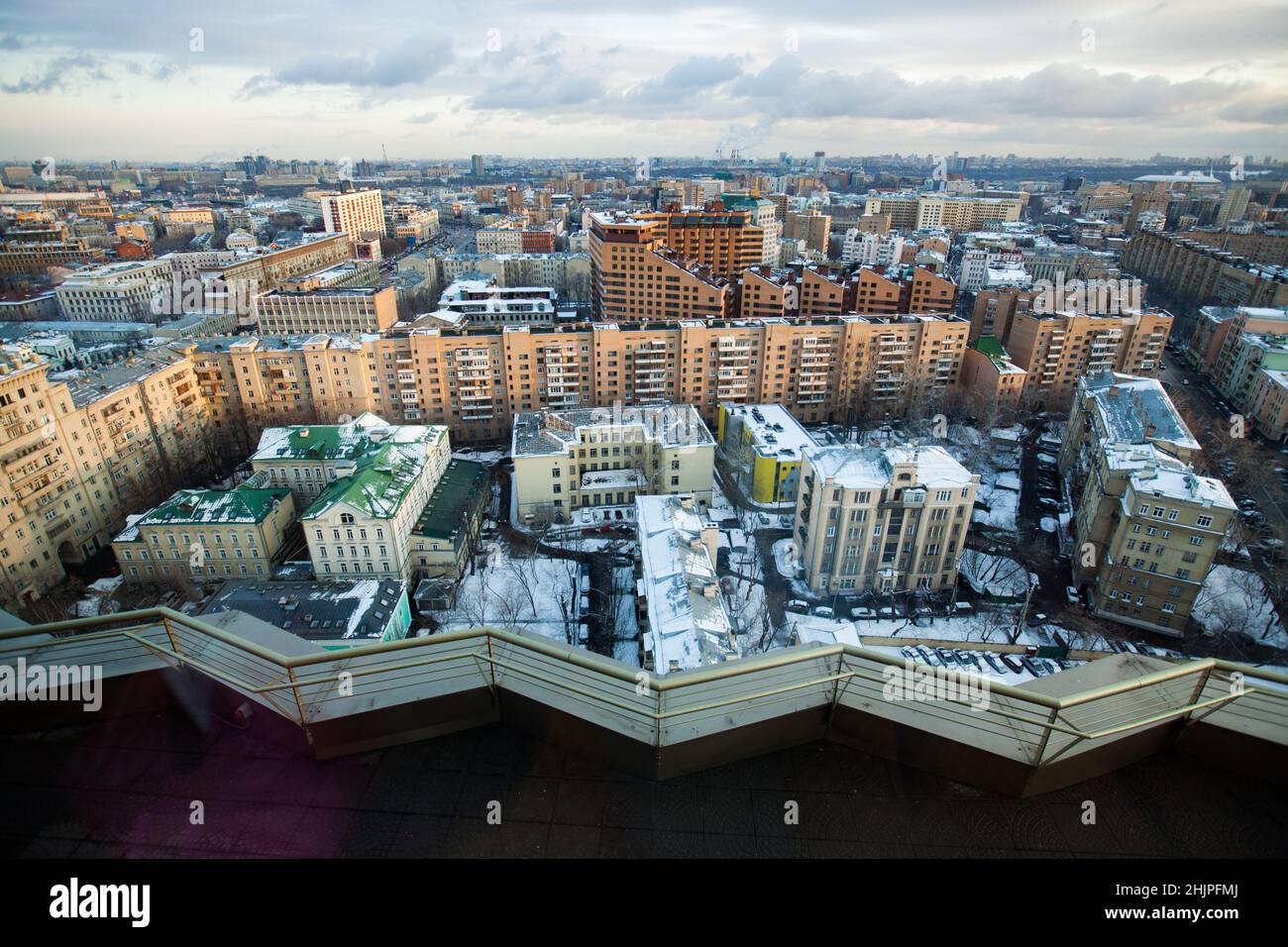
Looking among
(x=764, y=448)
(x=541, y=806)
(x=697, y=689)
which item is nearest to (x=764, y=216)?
(x=764, y=448)

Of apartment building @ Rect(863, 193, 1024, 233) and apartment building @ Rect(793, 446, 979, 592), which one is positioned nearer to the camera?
apartment building @ Rect(793, 446, 979, 592)

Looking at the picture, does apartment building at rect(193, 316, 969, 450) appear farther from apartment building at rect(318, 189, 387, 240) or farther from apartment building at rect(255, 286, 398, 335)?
apartment building at rect(318, 189, 387, 240)

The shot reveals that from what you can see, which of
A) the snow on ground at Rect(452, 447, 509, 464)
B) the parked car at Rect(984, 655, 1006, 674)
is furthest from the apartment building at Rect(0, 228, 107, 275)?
the parked car at Rect(984, 655, 1006, 674)

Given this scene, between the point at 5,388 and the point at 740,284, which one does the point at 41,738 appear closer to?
the point at 5,388

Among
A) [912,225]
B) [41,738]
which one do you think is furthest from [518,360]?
[912,225]

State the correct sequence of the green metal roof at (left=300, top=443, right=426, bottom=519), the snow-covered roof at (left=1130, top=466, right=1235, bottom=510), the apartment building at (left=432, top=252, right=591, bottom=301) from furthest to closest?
1. the apartment building at (left=432, top=252, right=591, bottom=301)
2. the green metal roof at (left=300, top=443, right=426, bottom=519)
3. the snow-covered roof at (left=1130, top=466, right=1235, bottom=510)

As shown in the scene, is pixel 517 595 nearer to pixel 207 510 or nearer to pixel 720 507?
pixel 720 507

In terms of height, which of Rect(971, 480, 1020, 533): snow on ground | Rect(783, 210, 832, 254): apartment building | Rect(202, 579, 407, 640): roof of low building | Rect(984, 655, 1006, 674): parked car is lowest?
Rect(984, 655, 1006, 674): parked car

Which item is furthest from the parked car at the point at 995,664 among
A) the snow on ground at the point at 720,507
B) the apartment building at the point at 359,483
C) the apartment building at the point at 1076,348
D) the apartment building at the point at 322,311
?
the apartment building at the point at 322,311
